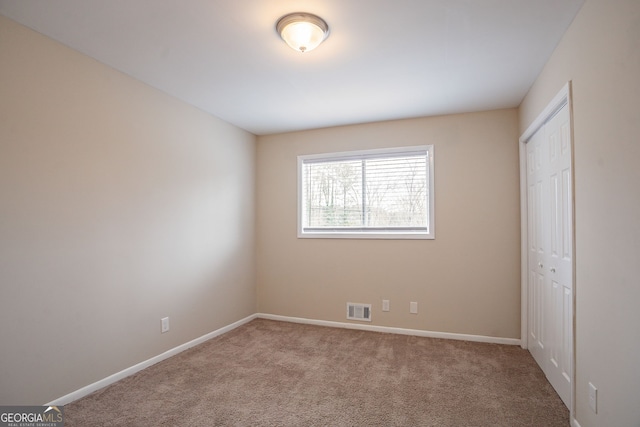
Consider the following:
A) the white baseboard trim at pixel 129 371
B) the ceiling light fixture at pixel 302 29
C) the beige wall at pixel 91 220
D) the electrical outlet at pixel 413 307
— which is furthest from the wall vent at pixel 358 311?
the ceiling light fixture at pixel 302 29

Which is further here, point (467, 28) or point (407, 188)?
point (407, 188)

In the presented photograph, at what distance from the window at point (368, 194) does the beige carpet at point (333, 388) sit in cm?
132

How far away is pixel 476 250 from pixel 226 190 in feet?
9.58

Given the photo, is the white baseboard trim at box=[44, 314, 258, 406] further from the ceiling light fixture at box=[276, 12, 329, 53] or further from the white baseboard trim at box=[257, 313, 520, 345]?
the ceiling light fixture at box=[276, 12, 329, 53]

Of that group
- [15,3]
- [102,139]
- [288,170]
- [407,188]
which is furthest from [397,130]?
[15,3]

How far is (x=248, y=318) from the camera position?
174 inches

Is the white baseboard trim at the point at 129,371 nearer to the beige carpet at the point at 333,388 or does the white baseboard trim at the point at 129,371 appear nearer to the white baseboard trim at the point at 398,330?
the beige carpet at the point at 333,388

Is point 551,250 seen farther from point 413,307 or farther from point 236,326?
point 236,326

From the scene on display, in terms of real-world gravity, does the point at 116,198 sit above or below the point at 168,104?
below

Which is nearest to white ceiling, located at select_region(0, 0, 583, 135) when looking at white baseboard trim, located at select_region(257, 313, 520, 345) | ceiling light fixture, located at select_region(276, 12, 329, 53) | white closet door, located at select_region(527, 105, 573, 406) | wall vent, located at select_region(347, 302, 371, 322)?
ceiling light fixture, located at select_region(276, 12, 329, 53)

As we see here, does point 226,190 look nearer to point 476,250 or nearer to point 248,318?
point 248,318

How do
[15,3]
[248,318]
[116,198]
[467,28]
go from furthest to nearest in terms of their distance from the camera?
[248,318], [116,198], [467,28], [15,3]

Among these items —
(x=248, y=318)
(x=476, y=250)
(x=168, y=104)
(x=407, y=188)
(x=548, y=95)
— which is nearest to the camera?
(x=548, y=95)

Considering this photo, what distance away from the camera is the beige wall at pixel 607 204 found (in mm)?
1438
